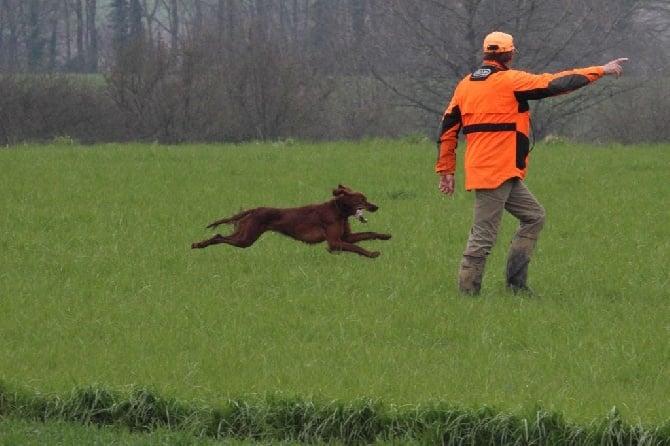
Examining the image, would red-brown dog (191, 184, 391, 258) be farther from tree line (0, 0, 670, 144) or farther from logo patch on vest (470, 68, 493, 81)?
tree line (0, 0, 670, 144)

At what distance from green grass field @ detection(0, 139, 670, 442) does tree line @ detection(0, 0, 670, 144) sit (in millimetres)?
18188

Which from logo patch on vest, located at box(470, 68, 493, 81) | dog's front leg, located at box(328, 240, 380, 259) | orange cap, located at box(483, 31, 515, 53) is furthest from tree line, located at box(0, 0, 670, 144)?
logo patch on vest, located at box(470, 68, 493, 81)

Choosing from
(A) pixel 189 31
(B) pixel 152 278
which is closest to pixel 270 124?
(A) pixel 189 31

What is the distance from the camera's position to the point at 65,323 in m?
9.41

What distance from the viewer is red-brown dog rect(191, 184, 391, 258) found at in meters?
11.8

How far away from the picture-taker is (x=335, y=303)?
Answer: 1010 centimetres

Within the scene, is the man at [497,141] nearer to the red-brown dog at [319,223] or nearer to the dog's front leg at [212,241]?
the red-brown dog at [319,223]

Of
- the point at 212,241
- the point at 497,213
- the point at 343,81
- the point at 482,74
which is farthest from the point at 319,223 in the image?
the point at 343,81

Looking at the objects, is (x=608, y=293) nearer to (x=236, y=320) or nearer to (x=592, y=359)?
(x=592, y=359)

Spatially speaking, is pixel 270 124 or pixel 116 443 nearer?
pixel 116 443

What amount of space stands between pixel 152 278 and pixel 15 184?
8019 mm

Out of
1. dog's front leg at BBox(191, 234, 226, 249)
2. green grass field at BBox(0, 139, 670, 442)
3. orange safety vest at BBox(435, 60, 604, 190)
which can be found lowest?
green grass field at BBox(0, 139, 670, 442)

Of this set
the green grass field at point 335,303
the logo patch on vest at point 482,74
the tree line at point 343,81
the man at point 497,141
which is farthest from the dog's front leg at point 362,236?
the tree line at point 343,81

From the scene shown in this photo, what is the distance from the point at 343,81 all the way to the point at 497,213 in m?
39.3
